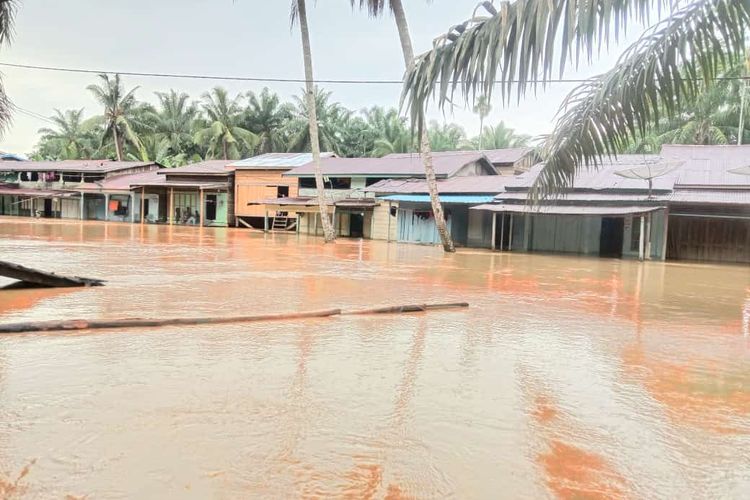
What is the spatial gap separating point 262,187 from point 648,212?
859 inches

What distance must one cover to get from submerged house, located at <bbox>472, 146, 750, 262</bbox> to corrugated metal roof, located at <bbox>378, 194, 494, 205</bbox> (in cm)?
89

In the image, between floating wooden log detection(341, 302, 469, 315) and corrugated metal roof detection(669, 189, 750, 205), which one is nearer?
floating wooden log detection(341, 302, 469, 315)

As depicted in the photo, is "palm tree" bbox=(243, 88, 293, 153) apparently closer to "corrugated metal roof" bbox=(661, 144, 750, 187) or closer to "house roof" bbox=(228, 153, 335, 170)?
"house roof" bbox=(228, 153, 335, 170)

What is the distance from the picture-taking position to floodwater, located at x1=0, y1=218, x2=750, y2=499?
9.80ft

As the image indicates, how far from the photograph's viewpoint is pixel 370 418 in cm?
388

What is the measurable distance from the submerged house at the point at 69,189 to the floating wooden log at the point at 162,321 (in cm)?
3448

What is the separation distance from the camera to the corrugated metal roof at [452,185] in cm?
2508

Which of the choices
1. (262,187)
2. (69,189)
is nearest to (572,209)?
(262,187)

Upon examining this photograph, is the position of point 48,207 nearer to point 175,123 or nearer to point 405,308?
point 175,123

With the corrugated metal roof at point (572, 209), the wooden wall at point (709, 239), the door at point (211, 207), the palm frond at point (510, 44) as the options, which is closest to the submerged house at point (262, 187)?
the door at point (211, 207)

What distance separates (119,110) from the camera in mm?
44656

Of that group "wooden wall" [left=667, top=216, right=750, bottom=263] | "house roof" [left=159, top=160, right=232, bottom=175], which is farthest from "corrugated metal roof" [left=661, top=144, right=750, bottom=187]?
"house roof" [left=159, top=160, right=232, bottom=175]

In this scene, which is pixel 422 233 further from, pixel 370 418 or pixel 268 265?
pixel 370 418

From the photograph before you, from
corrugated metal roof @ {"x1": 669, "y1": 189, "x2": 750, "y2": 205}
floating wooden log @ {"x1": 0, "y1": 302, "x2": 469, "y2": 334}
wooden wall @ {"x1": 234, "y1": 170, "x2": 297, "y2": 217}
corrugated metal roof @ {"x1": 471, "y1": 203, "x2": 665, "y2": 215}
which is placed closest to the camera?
floating wooden log @ {"x1": 0, "y1": 302, "x2": 469, "y2": 334}
